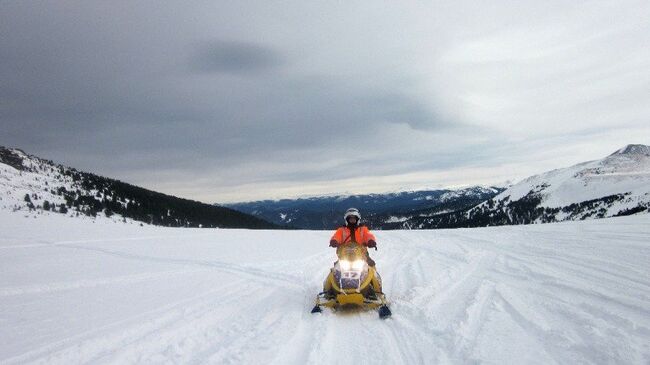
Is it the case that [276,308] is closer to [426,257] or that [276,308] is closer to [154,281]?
[154,281]

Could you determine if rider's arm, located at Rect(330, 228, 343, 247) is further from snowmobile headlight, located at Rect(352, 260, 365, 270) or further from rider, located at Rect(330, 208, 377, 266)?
snowmobile headlight, located at Rect(352, 260, 365, 270)

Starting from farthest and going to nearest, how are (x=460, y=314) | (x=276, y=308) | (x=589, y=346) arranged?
(x=276, y=308) → (x=460, y=314) → (x=589, y=346)

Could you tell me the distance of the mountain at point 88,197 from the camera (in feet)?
185

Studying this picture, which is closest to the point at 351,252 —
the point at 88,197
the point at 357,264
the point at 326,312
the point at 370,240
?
the point at 357,264

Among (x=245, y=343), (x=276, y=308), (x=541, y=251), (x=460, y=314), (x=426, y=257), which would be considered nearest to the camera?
(x=245, y=343)

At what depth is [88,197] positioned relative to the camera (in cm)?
7669

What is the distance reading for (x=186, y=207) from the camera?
126 meters

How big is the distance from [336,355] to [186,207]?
422ft

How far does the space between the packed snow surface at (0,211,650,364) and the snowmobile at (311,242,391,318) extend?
355 millimetres

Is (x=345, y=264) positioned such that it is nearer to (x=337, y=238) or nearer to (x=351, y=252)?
(x=351, y=252)

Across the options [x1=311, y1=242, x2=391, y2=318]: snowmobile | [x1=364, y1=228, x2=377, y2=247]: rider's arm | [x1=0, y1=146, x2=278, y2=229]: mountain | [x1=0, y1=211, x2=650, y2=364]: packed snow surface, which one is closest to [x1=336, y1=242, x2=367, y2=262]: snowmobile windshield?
[x1=311, y1=242, x2=391, y2=318]: snowmobile

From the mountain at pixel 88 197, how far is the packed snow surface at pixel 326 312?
43163 mm

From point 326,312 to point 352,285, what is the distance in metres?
0.79

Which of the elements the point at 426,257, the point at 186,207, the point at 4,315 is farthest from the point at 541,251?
the point at 186,207
